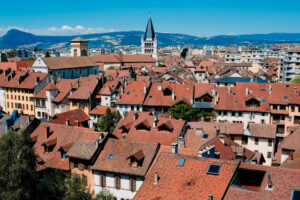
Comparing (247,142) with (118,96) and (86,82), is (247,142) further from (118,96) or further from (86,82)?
(86,82)

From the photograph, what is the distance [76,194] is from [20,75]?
63.3 metres

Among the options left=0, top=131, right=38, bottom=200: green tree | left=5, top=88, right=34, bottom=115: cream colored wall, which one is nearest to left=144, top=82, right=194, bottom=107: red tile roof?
left=5, top=88, right=34, bottom=115: cream colored wall

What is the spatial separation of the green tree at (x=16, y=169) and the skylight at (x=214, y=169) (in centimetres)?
1785

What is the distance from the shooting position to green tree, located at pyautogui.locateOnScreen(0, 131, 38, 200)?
30547 millimetres

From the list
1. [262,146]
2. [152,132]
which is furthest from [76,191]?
[262,146]

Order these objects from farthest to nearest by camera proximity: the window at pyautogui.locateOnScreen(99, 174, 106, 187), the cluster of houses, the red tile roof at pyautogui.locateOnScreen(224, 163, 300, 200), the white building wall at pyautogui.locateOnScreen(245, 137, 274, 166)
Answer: the white building wall at pyautogui.locateOnScreen(245, 137, 274, 166)
the window at pyautogui.locateOnScreen(99, 174, 106, 187)
the cluster of houses
the red tile roof at pyautogui.locateOnScreen(224, 163, 300, 200)

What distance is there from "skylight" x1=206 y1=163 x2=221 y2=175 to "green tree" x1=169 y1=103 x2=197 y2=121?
31.1 m

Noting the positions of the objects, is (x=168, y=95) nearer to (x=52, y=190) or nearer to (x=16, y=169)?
(x=52, y=190)

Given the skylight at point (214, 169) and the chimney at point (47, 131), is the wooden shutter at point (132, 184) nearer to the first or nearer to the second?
the skylight at point (214, 169)

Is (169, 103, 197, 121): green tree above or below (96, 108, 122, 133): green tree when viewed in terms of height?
above

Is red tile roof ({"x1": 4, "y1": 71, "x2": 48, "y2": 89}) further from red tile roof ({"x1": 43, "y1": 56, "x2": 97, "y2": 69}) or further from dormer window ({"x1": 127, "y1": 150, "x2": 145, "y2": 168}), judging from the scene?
dormer window ({"x1": 127, "y1": 150, "x2": 145, "y2": 168})

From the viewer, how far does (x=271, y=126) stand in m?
53.8

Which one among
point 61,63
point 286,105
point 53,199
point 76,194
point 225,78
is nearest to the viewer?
point 76,194

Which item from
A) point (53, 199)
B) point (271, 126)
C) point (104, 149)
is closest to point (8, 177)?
point (53, 199)
